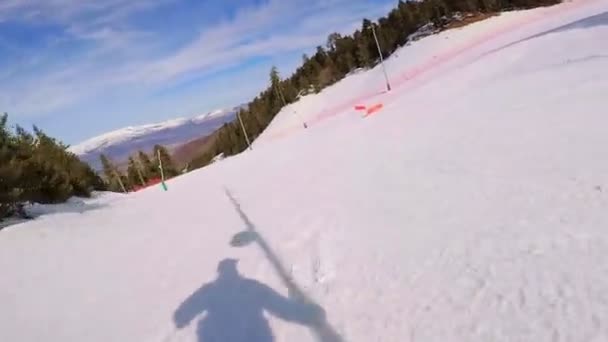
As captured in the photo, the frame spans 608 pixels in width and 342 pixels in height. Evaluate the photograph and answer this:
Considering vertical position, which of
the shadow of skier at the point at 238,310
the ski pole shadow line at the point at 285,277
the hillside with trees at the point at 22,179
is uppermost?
the hillside with trees at the point at 22,179

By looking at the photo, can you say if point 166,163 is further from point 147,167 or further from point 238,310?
point 238,310

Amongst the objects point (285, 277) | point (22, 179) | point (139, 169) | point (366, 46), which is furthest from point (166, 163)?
point (285, 277)

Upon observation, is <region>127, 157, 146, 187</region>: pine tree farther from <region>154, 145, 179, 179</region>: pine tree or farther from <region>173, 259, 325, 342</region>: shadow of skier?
<region>173, 259, 325, 342</region>: shadow of skier

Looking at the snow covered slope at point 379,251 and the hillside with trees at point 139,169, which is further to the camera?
the hillside with trees at point 139,169

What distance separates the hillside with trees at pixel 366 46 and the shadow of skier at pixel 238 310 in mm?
84986

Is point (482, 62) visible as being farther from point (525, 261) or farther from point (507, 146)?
point (525, 261)

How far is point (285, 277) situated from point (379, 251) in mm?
1187

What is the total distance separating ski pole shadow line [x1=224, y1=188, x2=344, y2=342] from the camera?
4.28m

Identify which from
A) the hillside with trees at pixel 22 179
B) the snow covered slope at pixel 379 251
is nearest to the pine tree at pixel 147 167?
the hillside with trees at pixel 22 179

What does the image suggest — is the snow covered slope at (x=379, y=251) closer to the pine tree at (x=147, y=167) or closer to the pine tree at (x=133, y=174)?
the pine tree at (x=133, y=174)

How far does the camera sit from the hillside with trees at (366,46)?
94.5 metres

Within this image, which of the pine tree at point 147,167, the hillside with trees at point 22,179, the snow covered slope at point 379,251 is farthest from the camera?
the pine tree at point 147,167

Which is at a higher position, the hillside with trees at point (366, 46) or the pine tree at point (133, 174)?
the hillside with trees at point (366, 46)

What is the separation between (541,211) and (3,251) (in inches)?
344
